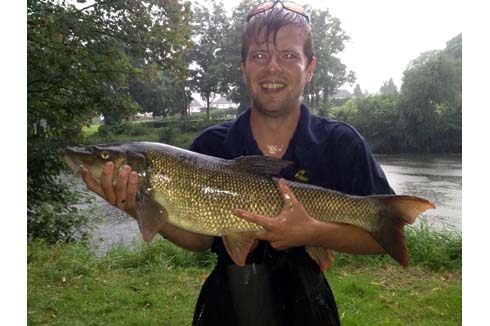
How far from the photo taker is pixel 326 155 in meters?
1.67

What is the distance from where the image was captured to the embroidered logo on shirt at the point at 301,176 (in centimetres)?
167

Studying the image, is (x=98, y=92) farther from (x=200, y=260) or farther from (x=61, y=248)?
(x=200, y=260)

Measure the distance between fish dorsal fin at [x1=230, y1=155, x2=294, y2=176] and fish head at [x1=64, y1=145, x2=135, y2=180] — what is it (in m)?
0.45

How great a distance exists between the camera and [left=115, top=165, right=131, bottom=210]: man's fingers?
1.59 m

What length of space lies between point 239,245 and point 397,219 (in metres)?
0.60

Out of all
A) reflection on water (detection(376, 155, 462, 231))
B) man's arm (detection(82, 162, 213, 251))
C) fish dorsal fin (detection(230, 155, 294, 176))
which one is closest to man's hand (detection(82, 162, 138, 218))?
man's arm (detection(82, 162, 213, 251))

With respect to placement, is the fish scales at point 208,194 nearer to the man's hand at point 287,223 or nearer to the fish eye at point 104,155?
the man's hand at point 287,223

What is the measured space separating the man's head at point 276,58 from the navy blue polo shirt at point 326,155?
0.12m

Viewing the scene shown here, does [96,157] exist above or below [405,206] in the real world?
above

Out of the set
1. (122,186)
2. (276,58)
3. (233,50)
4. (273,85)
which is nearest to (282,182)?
(273,85)

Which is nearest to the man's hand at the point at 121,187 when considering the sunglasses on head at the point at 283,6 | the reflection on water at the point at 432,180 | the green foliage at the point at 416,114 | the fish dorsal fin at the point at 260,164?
the fish dorsal fin at the point at 260,164

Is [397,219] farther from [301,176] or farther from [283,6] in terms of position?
[283,6]

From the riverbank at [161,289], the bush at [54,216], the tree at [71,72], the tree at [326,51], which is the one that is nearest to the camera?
the riverbank at [161,289]
